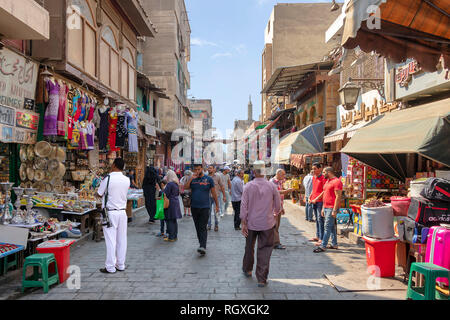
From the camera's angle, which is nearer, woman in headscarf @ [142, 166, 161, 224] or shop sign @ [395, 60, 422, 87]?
shop sign @ [395, 60, 422, 87]

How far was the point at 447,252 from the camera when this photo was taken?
412 centimetres

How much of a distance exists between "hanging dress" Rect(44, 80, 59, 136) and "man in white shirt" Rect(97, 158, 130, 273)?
8.51ft

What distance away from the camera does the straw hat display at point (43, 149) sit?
24.0 feet

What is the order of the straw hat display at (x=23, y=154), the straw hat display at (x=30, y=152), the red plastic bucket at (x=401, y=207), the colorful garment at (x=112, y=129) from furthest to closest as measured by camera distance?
the colorful garment at (x=112, y=129) < the straw hat display at (x=30, y=152) < the straw hat display at (x=23, y=154) < the red plastic bucket at (x=401, y=207)

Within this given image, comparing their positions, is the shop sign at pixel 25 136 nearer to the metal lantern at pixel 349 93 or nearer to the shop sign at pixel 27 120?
the shop sign at pixel 27 120

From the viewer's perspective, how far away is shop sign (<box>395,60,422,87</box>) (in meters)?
7.88

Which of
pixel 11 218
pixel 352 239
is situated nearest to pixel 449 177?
pixel 352 239

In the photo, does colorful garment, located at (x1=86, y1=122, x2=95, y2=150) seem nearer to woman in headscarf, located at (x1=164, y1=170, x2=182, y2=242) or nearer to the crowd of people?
the crowd of people

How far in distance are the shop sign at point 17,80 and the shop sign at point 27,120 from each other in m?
0.17

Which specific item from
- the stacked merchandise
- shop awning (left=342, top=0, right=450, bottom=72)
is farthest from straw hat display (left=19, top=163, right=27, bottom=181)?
the stacked merchandise

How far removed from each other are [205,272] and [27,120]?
4937 millimetres

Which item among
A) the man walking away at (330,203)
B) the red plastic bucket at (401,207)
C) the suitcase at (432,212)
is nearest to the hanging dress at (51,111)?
the man walking away at (330,203)
